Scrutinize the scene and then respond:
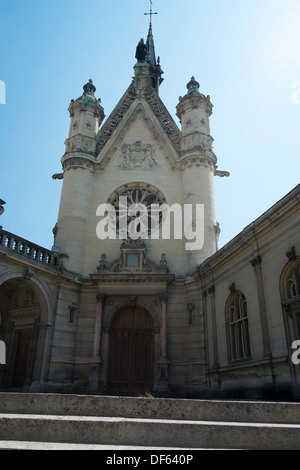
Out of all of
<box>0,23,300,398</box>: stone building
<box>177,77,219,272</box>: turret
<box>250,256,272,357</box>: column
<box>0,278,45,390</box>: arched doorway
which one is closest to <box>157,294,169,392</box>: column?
<box>0,23,300,398</box>: stone building

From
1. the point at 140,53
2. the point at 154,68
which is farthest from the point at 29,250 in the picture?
the point at 154,68

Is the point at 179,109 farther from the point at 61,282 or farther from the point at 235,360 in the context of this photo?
the point at 235,360

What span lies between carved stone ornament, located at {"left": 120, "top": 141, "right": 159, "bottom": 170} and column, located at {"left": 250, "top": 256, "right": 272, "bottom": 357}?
10.9 meters

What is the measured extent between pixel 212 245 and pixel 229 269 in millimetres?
4382

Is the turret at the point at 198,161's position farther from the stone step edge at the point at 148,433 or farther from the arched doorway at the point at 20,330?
the stone step edge at the point at 148,433

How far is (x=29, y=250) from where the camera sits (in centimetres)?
1538

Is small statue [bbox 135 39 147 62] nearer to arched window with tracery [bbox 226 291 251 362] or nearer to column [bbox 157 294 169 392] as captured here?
column [bbox 157 294 169 392]

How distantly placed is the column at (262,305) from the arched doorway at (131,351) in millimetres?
6758

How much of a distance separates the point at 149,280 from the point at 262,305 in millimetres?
6764

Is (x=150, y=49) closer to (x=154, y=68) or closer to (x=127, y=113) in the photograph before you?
(x=154, y=68)

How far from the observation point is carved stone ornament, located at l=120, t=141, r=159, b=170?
21.2 meters

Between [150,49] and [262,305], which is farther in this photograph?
[150,49]

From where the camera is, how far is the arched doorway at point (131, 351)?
16109 millimetres
